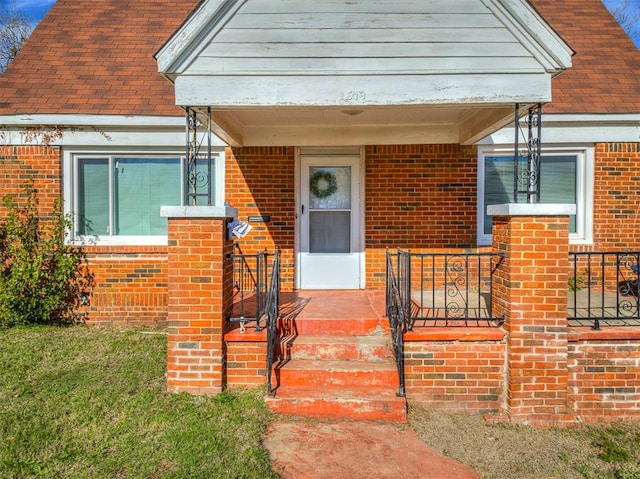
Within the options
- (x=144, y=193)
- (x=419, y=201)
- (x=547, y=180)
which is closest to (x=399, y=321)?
(x=419, y=201)

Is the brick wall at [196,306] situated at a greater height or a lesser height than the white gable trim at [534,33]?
lesser

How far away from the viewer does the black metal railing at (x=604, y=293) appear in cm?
451

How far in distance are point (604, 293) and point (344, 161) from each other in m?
4.26

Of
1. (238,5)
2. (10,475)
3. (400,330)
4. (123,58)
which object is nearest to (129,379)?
(10,475)

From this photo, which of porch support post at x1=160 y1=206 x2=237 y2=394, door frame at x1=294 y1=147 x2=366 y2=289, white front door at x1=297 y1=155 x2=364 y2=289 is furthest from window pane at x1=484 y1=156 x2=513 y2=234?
porch support post at x1=160 y1=206 x2=237 y2=394

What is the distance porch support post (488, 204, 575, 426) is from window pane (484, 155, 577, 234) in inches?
107

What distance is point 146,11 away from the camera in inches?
316

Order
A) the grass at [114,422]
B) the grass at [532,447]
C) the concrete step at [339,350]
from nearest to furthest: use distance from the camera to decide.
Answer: the grass at [114,422], the grass at [532,447], the concrete step at [339,350]

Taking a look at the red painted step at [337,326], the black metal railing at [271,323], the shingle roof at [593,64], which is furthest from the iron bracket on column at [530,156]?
the black metal railing at [271,323]

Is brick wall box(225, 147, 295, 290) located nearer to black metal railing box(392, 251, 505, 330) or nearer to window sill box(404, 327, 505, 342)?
black metal railing box(392, 251, 505, 330)

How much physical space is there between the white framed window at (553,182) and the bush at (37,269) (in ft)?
20.6

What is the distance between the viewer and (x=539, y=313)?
163 inches

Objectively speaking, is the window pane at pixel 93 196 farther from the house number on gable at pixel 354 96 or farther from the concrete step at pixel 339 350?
the house number on gable at pixel 354 96

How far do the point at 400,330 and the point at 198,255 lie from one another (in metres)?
2.13
